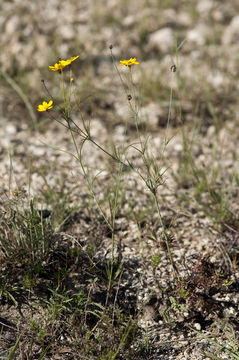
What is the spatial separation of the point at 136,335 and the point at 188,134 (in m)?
1.73

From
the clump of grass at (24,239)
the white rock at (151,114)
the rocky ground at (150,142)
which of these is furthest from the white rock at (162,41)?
the clump of grass at (24,239)

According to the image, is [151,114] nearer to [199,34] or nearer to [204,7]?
[199,34]

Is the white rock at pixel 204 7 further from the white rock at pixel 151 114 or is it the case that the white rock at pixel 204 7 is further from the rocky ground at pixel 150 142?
the white rock at pixel 151 114

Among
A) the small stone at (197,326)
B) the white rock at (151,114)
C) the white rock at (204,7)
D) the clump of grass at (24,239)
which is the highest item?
the white rock at (204,7)

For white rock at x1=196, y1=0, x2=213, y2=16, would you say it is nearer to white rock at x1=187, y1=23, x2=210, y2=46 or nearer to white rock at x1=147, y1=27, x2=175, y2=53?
white rock at x1=187, y1=23, x2=210, y2=46

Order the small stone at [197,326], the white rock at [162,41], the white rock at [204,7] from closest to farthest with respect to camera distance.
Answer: the small stone at [197,326] → the white rock at [162,41] → the white rock at [204,7]

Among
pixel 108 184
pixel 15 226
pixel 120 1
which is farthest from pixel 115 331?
pixel 120 1

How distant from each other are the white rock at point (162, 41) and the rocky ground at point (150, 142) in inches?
0.5

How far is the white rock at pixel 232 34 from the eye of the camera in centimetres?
391

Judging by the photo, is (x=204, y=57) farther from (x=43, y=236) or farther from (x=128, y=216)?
(x=43, y=236)

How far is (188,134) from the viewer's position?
3.17 m

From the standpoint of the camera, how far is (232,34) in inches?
155

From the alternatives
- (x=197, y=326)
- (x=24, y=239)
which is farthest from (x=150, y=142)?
(x=197, y=326)

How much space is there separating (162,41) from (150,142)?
1.64 meters
